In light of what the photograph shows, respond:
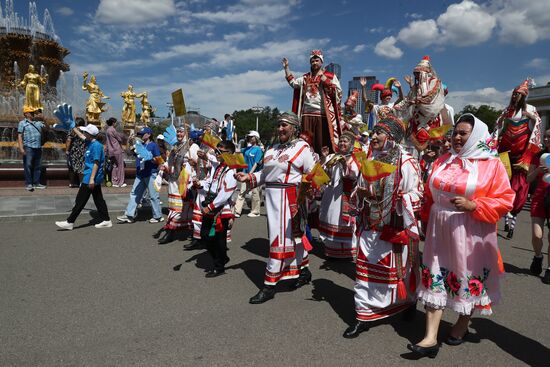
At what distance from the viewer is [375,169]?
10.7 ft

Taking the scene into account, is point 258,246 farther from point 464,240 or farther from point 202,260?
point 464,240

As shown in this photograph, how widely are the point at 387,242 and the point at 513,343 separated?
1374mm

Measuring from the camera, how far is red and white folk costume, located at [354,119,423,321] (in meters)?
3.35

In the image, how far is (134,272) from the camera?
499 centimetres

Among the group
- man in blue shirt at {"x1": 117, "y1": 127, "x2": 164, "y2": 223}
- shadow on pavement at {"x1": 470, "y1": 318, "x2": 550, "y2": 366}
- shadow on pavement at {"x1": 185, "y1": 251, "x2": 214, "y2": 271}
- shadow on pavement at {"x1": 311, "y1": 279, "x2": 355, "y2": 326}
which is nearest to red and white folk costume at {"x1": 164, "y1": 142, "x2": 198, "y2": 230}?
man in blue shirt at {"x1": 117, "y1": 127, "x2": 164, "y2": 223}

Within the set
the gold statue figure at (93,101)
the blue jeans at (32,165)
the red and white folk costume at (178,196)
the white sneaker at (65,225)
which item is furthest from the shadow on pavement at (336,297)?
the gold statue figure at (93,101)

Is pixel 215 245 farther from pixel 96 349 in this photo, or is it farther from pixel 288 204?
pixel 96 349

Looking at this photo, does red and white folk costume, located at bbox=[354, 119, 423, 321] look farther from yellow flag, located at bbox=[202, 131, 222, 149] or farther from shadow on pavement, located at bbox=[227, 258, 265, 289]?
yellow flag, located at bbox=[202, 131, 222, 149]

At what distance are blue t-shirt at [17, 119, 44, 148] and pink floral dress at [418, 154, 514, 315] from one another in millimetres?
10840

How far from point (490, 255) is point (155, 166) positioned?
6280mm

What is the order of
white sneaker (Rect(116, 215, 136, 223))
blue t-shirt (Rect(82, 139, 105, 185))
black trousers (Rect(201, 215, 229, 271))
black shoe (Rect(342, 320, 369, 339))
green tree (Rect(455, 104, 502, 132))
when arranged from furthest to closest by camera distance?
green tree (Rect(455, 104, 502, 132)) < white sneaker (Rect(116, 215, 136, 223)) < blue t-shirt (Rect(82, 139, 105, 185)) < black trousers (Rect(201, 215, 229, 271)) < black shoe (Rect(342, 320, 369, 339))

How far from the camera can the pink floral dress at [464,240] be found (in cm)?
294

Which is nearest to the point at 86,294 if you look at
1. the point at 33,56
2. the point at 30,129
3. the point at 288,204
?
the point at 288,204

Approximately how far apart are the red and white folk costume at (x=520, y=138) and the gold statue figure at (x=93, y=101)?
17.1 m
